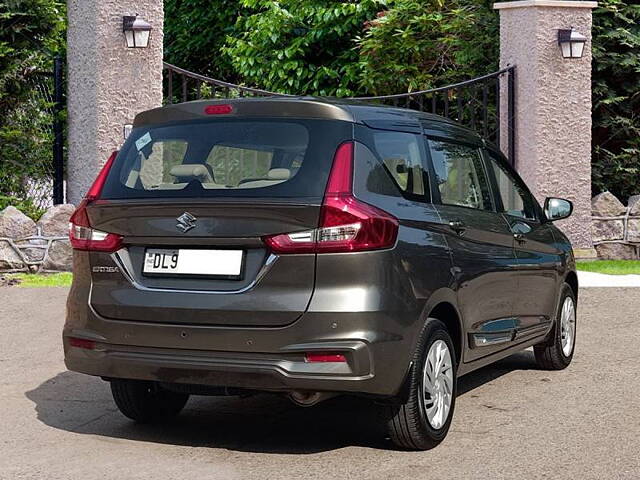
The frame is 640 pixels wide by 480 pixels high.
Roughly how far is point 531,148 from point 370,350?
10.5m

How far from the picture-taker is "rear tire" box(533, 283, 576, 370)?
819 centimetres

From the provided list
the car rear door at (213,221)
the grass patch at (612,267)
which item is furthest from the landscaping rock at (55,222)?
the car rear door at (213,221)

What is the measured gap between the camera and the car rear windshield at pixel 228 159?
18.3ft

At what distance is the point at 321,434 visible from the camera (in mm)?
6250

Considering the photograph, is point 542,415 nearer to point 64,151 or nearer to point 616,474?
point 616,474

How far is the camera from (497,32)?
17344 millimetres

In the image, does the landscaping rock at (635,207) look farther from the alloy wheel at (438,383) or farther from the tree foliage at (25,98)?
the alloy wheel at (438,383)

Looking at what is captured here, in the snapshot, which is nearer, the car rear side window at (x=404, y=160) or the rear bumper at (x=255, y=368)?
the rear bumper at (x=255, y=368)

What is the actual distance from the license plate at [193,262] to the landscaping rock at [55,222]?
7678 millimetres

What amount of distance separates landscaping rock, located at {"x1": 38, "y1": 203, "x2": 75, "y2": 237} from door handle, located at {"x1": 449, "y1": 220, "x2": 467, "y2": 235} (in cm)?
760

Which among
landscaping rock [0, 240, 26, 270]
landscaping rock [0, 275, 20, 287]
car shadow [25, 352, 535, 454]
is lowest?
car shadow [25, 352, 535, 454]

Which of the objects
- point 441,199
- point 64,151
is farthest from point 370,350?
point 64,151

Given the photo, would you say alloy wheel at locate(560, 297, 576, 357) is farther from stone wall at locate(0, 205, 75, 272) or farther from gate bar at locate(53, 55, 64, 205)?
gate bar at locate(53, 55, 64, 205)

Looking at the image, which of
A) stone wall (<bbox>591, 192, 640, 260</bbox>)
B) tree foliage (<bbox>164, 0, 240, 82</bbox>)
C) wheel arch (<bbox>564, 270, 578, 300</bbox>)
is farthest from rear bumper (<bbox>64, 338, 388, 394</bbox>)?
tree foliage (<bbox>164, 0, 240, 82</bbox>)
